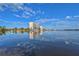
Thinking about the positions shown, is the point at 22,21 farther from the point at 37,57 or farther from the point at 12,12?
the point at 37,57

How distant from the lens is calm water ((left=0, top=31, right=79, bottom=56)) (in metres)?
1.25

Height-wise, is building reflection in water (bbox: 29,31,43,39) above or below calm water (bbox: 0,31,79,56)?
above

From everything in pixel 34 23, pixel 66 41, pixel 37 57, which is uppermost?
pixel 34 23

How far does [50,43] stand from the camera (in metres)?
1.25

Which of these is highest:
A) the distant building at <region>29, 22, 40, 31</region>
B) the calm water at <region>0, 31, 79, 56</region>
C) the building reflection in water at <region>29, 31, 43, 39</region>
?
the distant building at <region>29, 22, 40, 31</region>

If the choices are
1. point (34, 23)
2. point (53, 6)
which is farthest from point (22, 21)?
point (53, 6)

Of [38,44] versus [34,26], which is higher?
[34,26]

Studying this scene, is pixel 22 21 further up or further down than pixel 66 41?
further up

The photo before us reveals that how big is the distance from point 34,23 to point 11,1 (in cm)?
22

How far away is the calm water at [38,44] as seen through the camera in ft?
4.09

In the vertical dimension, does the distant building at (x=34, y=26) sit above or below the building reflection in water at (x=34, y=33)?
above

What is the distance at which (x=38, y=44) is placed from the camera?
1250 millimetres

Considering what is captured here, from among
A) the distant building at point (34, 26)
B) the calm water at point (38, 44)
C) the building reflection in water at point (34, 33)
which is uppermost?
the distant building at point (34, 26)

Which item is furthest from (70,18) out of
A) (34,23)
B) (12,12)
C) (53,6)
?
(12,12)
